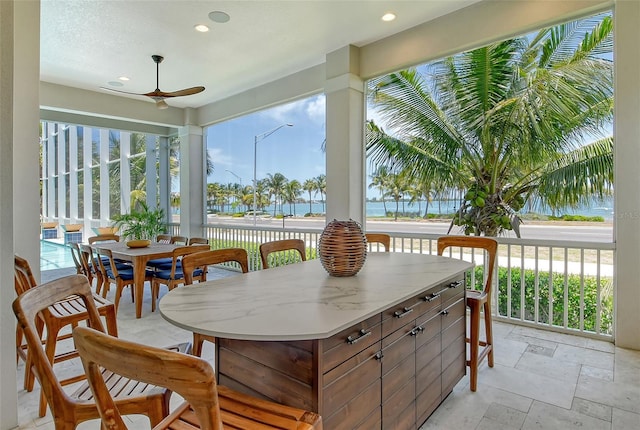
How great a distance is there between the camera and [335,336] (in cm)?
118

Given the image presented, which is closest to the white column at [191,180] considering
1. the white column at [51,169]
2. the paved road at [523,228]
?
the paved road at [523,228]

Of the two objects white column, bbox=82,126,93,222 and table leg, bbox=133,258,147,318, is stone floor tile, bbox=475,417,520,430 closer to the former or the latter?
table leg, bbox=133,258,147,318

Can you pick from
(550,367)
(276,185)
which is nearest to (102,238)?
(276,185)

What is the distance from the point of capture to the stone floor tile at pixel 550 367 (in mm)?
2445

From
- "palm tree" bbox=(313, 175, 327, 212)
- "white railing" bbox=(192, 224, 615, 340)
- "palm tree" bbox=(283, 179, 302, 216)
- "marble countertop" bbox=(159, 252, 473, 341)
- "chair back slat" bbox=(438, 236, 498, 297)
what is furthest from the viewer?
"palm tree" bbox=(283, 179, 302, 216)

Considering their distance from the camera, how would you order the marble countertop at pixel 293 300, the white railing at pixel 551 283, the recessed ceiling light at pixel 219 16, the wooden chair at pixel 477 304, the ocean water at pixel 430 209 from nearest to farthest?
the marble countertop at pixel 293 300 → the wooden chair at pixel 477 304 → the white railing at pixel 551 283 → the ocean water at pixel 430 209 → the recessed ceiling light at pixel 219 16

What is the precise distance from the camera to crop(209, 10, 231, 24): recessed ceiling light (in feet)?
11.7

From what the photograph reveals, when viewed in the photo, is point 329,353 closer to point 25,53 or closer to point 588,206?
point 25,53

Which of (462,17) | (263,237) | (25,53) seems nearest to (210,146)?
(263,237)

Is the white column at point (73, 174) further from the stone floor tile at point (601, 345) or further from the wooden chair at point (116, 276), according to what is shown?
the stone floor tile at point (601, 345)

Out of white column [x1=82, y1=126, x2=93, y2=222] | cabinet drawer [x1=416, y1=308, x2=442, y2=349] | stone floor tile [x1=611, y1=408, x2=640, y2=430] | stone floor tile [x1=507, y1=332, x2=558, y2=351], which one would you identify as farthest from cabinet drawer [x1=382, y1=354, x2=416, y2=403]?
white column [x1=82, y1=126, x2=93, y2=222]

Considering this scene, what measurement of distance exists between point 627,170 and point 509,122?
109 centimetres

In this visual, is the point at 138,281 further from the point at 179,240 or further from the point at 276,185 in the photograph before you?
the point at 276,185

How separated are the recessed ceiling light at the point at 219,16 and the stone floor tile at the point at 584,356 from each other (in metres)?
4.35
